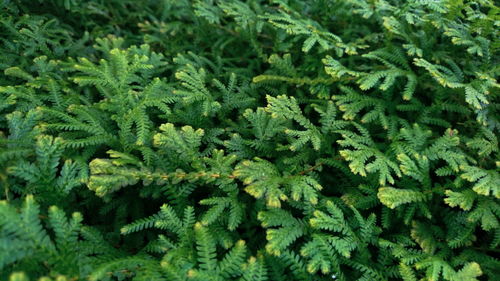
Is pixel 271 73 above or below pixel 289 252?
above

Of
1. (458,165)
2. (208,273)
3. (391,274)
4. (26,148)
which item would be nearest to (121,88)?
(26,148)

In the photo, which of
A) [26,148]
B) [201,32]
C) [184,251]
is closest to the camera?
[184,251]

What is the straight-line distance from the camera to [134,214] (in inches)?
84.7

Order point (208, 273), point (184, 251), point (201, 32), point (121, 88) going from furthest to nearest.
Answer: point (201, 32) < point (121, 88) < point (184, 251) < point (208, 273)

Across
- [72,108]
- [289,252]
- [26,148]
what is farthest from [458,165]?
[26,148]

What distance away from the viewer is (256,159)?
2113mm

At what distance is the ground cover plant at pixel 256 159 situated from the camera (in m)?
1.87

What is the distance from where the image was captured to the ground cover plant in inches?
73.5

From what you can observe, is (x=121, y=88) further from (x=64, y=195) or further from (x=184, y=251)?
(x=184, y=251)

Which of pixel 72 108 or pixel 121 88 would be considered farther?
pixel 121 88

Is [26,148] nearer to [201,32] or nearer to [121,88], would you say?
[121,88]

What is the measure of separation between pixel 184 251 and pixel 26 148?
3.08 feet

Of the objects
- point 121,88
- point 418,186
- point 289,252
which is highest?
point 121,88

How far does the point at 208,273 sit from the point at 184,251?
19 centimetres
